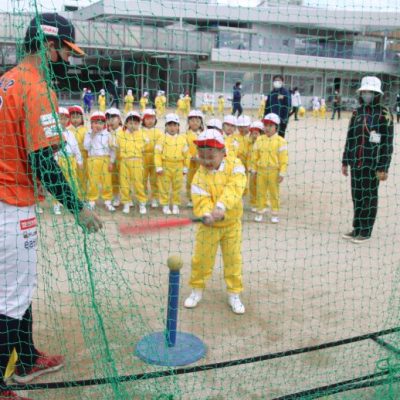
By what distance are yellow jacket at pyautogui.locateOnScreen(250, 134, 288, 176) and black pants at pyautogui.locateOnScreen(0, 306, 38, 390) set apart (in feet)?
13.9

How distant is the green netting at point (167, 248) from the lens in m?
2.47

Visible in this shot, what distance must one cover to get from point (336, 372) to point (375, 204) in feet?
10.2

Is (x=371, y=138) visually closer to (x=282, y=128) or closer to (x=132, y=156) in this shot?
(x=282, y=128)

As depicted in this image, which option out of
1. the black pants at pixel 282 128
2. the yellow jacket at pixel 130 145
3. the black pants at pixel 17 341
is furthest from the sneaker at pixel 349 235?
the black pants at pixel 17 341

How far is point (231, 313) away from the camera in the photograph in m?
3.87

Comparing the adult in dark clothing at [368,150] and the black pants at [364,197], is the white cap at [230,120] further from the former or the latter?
the black pants at [364,197]

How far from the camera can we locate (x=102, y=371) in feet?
9.58

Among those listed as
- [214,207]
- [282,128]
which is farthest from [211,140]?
[282,128]

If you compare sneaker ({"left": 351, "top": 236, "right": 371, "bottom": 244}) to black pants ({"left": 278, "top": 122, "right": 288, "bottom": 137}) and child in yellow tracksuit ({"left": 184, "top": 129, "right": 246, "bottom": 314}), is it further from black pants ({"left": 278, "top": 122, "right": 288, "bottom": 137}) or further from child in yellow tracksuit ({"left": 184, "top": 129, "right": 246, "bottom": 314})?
black pants ({"left": 278, "top": 122, "right": 288, "bottom": 137})

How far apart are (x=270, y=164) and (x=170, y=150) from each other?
4.41ft

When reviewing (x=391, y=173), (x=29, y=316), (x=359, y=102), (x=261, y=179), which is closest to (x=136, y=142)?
(x=261, y=179)

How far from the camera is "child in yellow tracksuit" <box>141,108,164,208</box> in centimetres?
676

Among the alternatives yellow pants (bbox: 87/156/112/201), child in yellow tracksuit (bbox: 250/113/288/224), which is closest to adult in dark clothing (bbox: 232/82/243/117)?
child in yellow tracksuit (bbox: 250/113/288/224)

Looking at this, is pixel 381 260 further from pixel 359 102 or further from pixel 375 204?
pixel 359 102
